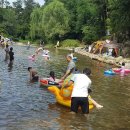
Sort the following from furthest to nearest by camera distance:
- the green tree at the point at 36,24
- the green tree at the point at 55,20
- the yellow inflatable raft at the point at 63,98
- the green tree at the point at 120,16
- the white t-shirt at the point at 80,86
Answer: the green tree at the point at 36,24
the green tree at the point at 55,20
the green tree at the point at 120,16
the yellow inflatable raft at the point at 63,98
the white t-shirt at the point at 80,86

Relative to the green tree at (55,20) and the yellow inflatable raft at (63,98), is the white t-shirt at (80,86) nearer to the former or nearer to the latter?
the yellow inflatable raft at (63,98)

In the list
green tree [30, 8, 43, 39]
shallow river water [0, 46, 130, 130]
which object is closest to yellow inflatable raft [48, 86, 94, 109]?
shallow river water [0, 46, 130, 130]

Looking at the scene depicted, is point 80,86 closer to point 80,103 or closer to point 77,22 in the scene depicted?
point 80,103

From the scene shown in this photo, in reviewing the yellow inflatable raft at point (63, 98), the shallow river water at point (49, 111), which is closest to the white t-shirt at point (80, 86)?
the shallow river water at point (49, 111)

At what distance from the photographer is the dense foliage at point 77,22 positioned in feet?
189

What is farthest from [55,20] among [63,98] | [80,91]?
[80,91]

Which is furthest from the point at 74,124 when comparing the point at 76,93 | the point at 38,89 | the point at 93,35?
the point at 93,35

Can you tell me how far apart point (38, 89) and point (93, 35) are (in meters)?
58.9

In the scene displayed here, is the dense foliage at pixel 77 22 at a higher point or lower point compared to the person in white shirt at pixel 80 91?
higher

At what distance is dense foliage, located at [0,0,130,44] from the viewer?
57594 mm

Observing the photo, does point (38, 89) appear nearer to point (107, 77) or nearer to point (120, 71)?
point (107, 77)

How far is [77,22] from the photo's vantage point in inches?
3634

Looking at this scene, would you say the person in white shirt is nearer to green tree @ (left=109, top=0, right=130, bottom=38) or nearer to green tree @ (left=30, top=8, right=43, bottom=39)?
green tree @ (left=109, top=0, right=130, bottom=38)

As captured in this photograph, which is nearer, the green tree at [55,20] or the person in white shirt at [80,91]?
the person in white shirt at [80,91]
